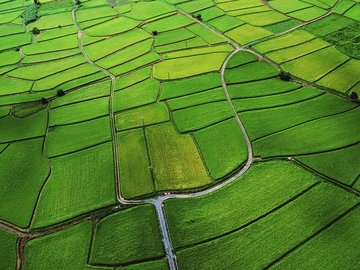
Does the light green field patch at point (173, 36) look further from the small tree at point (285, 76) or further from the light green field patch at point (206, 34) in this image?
the small tree at point (285, 76)

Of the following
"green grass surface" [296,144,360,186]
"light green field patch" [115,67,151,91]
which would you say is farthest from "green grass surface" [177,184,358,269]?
"light green field patch" [115,67,151,91]

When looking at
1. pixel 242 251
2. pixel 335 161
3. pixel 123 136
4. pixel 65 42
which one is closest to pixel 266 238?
pixel 242 251

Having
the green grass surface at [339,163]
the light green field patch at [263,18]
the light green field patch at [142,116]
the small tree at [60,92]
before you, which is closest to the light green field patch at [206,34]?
the light green field patch at [263,18]

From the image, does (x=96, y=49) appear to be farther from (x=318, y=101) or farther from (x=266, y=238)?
(x=266, y=238)

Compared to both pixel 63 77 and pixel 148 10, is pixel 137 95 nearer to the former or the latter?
pixel 63 77

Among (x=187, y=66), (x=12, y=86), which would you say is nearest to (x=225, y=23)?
(x=187, y=66)

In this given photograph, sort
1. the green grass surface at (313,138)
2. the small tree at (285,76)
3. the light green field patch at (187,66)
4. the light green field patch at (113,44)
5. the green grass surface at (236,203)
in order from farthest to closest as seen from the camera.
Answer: the light green field patch at (113,44), the light green field patch at (187,66), the small tree at (285,76), the green grass surface at (313,138), the green grass surface at (236,203)
